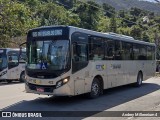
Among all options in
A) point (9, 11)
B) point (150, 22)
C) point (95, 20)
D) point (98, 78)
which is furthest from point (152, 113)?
point (150, 22)

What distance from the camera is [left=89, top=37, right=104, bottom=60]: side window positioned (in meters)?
13.5

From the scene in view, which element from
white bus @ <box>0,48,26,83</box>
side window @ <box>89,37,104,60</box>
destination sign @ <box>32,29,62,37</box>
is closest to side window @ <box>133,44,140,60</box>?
side window @ <box>89,37,104,60</box>

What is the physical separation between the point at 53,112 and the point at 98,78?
4.21m

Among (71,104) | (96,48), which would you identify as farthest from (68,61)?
(96,48)

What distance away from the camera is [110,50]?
15328mm

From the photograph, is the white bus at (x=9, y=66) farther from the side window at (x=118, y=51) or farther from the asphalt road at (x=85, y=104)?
the asphalt road at (x=85, y=104)

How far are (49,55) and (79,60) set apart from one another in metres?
1.27

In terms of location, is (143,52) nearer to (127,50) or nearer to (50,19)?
(127,50)

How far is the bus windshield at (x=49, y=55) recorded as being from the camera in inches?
463

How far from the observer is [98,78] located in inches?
559

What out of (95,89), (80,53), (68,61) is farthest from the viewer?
(95,89)

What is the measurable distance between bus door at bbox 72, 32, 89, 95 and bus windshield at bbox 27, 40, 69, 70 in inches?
17.1

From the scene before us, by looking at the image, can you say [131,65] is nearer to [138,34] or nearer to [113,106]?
[113,106]

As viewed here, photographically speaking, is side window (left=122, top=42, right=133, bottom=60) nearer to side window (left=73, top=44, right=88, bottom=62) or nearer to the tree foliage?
side window (left=73, top=44, right=88, bottom=62)
